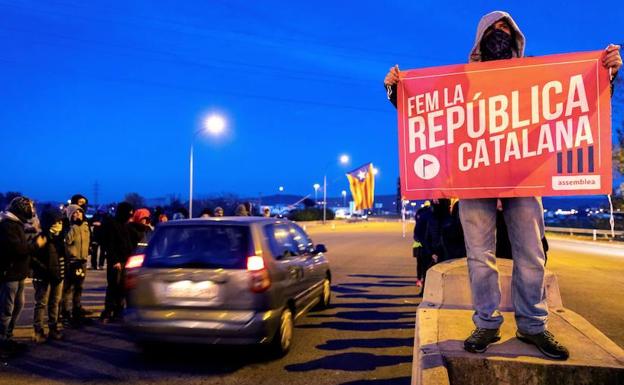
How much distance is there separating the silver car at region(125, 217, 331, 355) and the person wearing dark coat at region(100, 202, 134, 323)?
6.71 ft

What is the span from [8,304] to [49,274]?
2.35 feet

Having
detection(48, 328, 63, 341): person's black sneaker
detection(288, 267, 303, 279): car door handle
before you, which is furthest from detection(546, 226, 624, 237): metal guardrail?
detection(48, 328, 63, 341): person's black sneaker

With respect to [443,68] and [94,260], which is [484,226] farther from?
[94,260]

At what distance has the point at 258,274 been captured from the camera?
604 cm

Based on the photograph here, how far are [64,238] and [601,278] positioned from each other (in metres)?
13.2

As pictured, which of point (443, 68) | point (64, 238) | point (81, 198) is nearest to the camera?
point (443, 68)

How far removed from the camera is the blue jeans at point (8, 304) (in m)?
6.18

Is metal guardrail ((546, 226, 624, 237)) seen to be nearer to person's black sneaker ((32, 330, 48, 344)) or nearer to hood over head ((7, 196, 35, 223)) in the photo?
person's black sneaker ((32, 330, 48, 344))

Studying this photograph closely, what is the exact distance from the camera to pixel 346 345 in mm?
6742

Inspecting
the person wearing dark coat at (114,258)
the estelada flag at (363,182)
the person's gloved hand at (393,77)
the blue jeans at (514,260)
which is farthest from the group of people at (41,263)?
the estelada flag at (363,182)

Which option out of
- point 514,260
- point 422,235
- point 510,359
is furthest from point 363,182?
point 510,359

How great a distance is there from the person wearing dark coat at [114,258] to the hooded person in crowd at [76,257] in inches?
14.6

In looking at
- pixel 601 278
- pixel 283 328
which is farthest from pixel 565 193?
pixel 601 278

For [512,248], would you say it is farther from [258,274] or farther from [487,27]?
[258,274]
